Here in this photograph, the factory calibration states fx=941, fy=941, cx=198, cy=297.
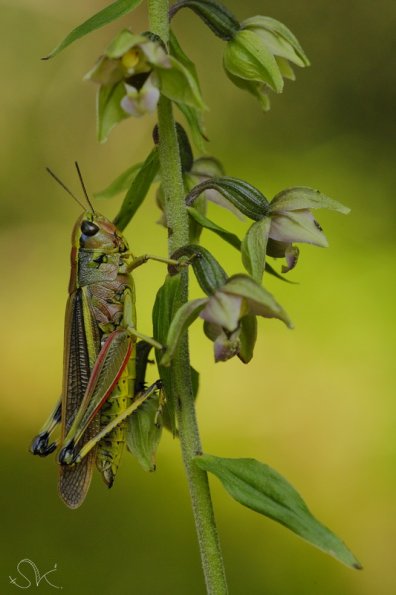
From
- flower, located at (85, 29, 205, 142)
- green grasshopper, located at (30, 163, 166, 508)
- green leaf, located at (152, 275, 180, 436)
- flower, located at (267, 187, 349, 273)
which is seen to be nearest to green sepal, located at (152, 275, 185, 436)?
green leaf, located at (152, 275, 180, 436)

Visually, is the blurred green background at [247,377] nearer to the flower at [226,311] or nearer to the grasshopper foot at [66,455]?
Answer: the grasshopper foot at [66,455]

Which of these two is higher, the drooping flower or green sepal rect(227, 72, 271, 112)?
green sepal rect(227, 72, 271, 112)

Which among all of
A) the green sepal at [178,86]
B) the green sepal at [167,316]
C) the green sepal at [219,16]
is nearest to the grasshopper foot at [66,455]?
the green sepal at [167,316]

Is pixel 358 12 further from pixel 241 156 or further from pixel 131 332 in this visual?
pixel 131 332

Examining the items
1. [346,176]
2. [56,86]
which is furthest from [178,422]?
[56,86]

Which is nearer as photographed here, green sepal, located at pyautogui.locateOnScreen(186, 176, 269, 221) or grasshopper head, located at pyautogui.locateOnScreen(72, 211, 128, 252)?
green sepal, located at pyautogui.locateOnScreen(186, 176, 269, 221)

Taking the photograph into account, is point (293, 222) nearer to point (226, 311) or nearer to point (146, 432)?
point (226, 311)

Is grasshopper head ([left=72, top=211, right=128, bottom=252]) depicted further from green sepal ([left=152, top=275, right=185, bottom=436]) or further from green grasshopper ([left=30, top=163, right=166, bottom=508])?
green sepal ([left=152, top=275, right=185, bottom=436])
